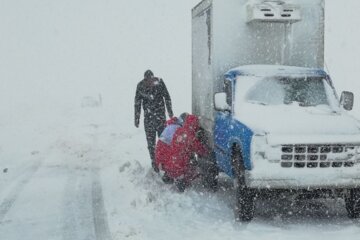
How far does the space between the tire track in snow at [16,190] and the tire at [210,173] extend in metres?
3.11

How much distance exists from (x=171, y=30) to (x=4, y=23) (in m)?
48.8

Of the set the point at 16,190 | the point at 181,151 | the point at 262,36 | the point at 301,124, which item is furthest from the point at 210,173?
the point at 16,190

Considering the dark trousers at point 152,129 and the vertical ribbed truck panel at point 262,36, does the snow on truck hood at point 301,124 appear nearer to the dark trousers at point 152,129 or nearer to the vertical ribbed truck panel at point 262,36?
the vertical ribbed truck panel at point 262,36

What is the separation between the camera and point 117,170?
12.3 m

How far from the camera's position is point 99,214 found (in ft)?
27.4

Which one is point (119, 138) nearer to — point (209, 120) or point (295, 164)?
point (209, 120)

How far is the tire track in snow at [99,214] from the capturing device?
24.0 feet

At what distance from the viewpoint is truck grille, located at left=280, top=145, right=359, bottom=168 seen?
7.42 m

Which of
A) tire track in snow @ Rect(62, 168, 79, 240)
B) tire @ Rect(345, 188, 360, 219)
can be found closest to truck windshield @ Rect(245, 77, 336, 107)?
tire @ Rect(345, 188, 360, 219)

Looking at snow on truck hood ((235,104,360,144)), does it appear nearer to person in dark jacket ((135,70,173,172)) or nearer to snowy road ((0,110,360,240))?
snowy road ((0,110,360,240))

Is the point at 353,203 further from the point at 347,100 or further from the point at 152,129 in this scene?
the point at 152,129

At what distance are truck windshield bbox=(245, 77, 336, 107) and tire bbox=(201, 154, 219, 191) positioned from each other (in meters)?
1.65

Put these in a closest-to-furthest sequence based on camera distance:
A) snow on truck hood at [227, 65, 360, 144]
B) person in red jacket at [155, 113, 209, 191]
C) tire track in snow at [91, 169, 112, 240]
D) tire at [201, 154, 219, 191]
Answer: tire track in snow at [91, 169, 112, 240]
snow on truck hood at [227, 65, 360, 144]
person in red jacket at [155, 113, 209, 191]
tire at [201, 154, 219, 191]

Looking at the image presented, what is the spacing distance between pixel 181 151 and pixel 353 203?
3.00 meters
